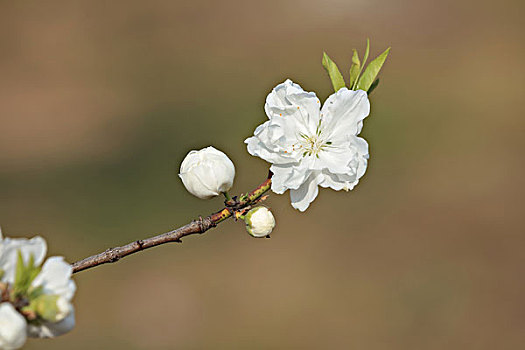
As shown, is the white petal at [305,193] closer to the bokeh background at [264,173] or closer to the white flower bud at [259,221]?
the white flower bud at [259,221]

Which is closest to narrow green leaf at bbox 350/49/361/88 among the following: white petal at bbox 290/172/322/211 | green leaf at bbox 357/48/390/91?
green leaf at bbox 357/48/390/91

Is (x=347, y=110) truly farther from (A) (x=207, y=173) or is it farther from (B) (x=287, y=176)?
(A) (x=207, y=173)

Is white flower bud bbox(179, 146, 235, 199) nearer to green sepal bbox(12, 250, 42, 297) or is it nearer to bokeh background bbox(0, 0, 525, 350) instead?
green sepal bbox(12, 250, 42, 297)

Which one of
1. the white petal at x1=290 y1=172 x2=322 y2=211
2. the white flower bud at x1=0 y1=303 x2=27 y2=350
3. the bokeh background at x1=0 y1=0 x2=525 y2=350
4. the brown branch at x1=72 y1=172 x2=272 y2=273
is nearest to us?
the white flower bud at x1=0 y1=303 x2=27 y2=350

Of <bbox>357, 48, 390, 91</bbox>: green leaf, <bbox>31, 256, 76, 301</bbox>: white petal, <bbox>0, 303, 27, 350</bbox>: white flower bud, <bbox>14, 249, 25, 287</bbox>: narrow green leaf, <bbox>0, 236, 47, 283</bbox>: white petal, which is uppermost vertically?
<bbox>357, 48, 390, 91</bbox>: green leaf

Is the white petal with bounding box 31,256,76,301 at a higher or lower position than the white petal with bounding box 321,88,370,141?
lower

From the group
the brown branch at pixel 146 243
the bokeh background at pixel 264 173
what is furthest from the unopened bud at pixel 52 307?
the bokeh background at pixel 264 173
